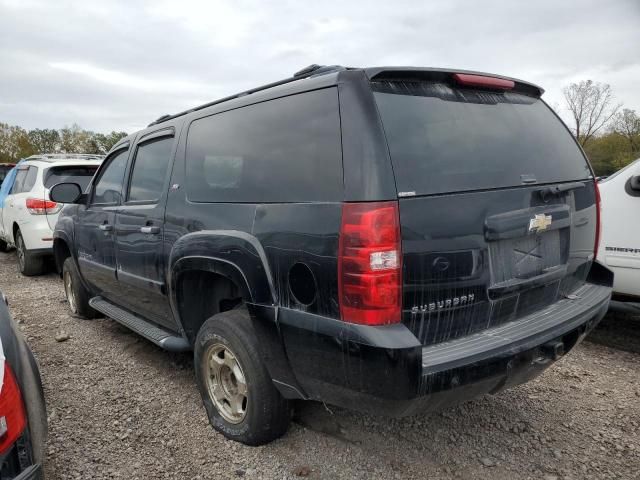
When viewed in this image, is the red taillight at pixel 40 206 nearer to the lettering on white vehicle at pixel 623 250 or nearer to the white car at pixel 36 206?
the white car at pixel 36 206

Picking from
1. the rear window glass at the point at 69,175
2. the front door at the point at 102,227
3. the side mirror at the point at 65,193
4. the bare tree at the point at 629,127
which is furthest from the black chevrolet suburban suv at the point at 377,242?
the bare tree at the point at 629,127

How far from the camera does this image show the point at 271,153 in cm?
235

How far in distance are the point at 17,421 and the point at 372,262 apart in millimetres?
1388

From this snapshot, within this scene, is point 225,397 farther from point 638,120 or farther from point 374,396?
point 638,120

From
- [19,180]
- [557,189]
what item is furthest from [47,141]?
[557,189]

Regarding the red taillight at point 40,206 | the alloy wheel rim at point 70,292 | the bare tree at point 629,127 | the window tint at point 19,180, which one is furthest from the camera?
the bare tree at point 629,127

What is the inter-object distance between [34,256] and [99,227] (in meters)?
3.86

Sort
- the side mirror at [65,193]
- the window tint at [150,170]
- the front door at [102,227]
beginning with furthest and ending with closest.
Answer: the side mirror at [65,193], the front door at [102,227], the window tint at [150,170]

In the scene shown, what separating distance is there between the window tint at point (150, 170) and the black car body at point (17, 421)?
5.24 ft

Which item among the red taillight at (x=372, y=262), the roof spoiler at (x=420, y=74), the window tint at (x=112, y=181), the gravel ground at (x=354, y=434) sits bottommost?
the gravel ground at (x=354, y=434)

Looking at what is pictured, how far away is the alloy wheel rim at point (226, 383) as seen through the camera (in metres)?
2.65

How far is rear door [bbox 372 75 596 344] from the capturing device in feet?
6.34

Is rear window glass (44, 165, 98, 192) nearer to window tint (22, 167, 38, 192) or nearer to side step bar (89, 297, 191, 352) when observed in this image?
window tint (22, 167, 38, 192)

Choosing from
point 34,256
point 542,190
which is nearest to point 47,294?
point 34,256
